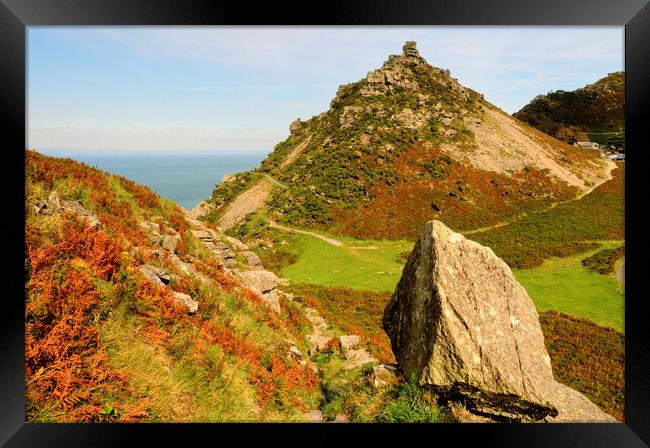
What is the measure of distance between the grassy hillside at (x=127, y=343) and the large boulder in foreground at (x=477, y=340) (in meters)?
2.55

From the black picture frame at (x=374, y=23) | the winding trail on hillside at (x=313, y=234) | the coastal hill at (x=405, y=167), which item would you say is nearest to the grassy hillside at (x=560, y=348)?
the black picture frame at (x=374, y=23)

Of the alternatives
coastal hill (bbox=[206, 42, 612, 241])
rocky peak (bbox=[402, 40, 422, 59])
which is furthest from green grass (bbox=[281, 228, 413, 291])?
rocky peak (bbox=[402, 40, 422, 59])

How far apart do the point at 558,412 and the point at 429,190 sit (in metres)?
38.4

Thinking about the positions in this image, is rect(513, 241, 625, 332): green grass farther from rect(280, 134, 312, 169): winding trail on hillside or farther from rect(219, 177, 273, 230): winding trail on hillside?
rect(280, 134, 312, 169): winding trail on hillside

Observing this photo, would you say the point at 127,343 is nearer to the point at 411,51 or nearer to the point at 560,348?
the point at 560,348

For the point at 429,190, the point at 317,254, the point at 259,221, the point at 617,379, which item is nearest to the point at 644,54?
the point at 617,379

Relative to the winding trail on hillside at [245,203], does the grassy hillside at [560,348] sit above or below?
below

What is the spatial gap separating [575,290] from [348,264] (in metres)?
14.7

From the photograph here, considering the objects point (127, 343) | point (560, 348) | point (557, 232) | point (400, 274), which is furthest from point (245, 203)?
point (127, 343)

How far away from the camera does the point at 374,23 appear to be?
5.83 m

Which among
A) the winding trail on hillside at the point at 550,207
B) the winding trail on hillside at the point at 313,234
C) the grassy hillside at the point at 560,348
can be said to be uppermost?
the winding trail on hillside at the point at 550,207

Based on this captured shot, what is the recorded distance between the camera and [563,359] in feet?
43.9

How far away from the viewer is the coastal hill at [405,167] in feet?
127

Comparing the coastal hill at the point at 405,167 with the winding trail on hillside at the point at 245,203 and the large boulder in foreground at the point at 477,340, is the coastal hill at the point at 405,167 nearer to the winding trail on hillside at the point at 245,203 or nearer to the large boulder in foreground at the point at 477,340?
the winding trail on hillside at the point at 245,203
